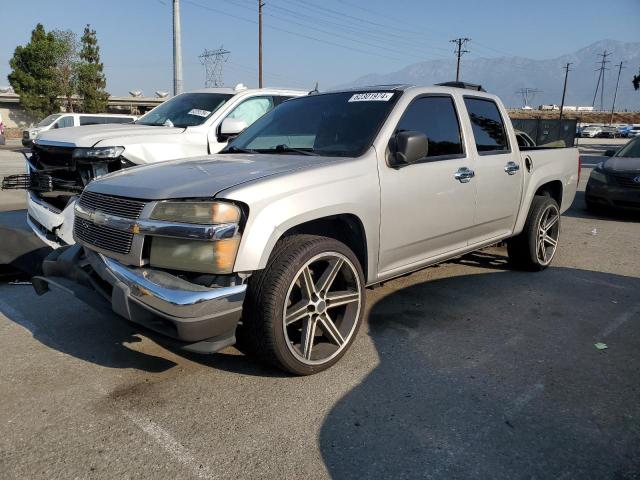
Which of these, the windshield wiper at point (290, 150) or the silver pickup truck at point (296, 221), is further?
the windshield wiper at point (290, 150)

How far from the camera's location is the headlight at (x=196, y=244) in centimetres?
278

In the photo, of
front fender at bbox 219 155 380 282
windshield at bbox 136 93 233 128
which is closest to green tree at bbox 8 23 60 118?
windshield at bbox 136 93 233 128

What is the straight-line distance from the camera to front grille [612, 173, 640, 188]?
8.95 metres

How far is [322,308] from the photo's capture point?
3285 millimetres

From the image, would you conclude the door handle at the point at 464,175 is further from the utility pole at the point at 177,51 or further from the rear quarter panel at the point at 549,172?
the utility pole at the point at 177,51

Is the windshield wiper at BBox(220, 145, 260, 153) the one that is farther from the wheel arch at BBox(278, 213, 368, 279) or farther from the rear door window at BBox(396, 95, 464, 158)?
the rear door window at BBox(396, 95, 464, 158)

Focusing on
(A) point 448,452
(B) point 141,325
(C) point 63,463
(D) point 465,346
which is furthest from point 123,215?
(D) point 465,346

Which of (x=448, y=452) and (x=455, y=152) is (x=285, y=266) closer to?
(x=448, y=452)

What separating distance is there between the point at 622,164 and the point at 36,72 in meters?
45.9

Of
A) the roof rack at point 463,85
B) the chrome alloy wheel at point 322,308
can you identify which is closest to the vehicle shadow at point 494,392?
the chrome alloy wheel at point 322,308

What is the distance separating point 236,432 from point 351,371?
36.1 inches

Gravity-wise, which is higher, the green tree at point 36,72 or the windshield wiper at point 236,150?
the green tree at point 36,72

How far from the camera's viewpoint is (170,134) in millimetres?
6273

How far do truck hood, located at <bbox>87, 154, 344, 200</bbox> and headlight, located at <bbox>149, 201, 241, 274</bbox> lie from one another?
0.25ft
